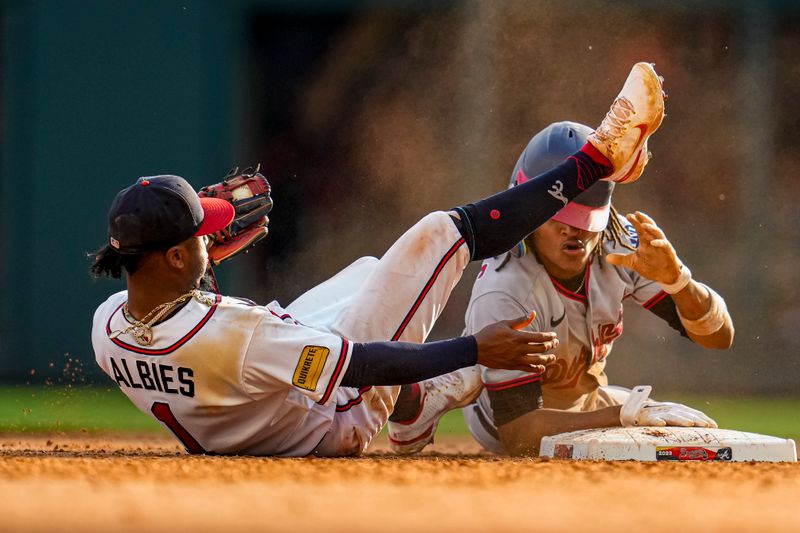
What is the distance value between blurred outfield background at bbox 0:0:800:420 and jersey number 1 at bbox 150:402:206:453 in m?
4.36

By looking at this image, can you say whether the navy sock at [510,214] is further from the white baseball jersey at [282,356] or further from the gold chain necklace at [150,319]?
the gold chain necklace at [150,319]

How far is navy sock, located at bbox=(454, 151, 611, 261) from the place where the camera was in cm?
277

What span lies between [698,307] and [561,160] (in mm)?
629

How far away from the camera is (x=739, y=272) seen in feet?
25.8

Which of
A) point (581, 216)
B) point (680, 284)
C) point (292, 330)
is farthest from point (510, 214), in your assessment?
point (680, 284)

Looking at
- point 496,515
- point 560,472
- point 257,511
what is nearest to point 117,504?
point 257,511

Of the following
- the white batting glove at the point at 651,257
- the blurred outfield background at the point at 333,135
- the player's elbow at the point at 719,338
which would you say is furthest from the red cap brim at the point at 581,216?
the blurred outfield background at the point at 333,135

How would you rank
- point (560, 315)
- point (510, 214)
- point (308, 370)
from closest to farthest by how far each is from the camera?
point (308, 370) < point (510, 214) < point (560, 315)

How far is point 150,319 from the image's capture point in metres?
2.52

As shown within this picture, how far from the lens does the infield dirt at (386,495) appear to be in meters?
1.60

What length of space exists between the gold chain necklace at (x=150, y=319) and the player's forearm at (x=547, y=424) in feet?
3.54

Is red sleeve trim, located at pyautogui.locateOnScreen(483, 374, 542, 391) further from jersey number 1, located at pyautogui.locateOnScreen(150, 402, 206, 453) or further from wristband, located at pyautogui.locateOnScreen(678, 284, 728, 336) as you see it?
jersey number 1, located at pyautogui.locateOnScreen(150, 402, 206, 453)

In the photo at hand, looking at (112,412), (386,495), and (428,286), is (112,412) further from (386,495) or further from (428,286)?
(386,495)

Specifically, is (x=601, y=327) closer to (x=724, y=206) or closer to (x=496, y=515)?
(x=496, y=515)
